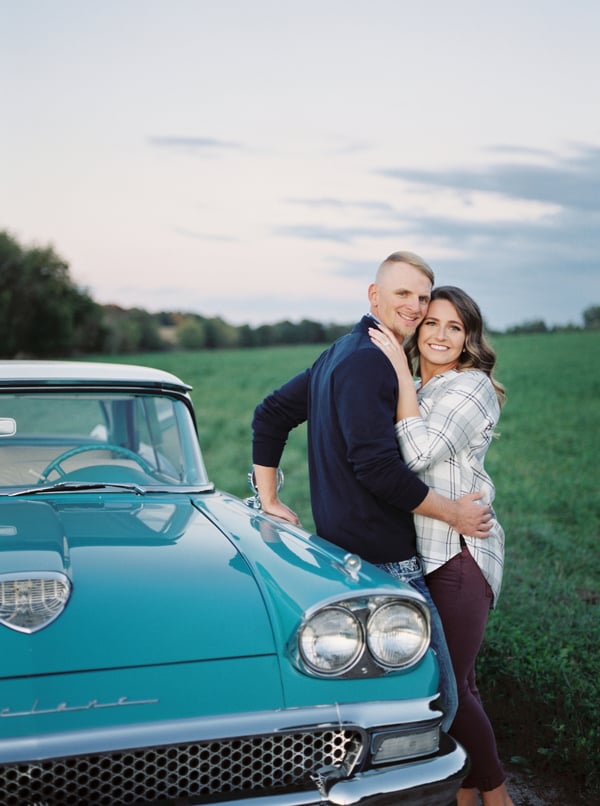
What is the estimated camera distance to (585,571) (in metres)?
7.23

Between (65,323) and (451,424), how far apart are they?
210ft

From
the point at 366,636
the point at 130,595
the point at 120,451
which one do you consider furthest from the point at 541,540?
the point at 130,595

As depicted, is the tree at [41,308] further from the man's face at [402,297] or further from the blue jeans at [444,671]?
the blue jeans at [444,671]

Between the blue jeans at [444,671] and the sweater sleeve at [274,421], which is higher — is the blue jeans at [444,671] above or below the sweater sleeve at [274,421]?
below

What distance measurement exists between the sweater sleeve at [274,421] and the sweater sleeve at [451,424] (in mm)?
749

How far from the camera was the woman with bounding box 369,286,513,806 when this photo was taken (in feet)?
10.4

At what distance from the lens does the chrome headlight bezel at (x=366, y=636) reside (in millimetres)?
2588

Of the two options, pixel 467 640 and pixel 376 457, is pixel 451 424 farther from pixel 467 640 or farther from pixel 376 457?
pixel 467 640

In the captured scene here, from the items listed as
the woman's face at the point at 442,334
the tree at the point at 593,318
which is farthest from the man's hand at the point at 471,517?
the tree at the point at 593,318

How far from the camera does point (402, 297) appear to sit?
334 cm

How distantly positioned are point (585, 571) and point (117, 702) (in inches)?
223

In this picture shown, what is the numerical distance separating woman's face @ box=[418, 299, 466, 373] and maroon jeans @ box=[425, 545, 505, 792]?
74 cm

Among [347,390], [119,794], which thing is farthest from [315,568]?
[119,794]

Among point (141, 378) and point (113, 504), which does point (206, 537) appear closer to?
point (113, 504)
